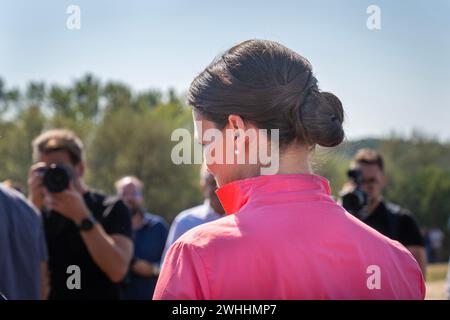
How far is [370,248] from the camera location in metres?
1.55

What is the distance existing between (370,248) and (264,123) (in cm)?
38

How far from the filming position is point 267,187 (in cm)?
155

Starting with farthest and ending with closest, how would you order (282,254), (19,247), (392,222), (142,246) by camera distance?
1. (142,246)
2. (392,222)
3. (19,247)
4. (282,254)

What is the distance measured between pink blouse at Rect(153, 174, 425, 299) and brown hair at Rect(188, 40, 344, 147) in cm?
12

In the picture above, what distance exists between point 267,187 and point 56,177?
280cm

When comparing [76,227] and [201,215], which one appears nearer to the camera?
[76,227]

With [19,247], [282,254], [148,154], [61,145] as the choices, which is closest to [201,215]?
[61,145]

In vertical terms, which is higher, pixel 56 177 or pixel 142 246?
pixel 56 177

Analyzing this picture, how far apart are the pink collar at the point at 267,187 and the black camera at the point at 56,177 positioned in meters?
2.65

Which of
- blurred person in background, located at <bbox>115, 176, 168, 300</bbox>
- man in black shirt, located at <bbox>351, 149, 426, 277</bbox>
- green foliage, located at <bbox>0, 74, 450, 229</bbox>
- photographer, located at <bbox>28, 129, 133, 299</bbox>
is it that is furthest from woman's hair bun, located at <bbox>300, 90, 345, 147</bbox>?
green foliage, located at <bbox>0, 74, 450, 229</bbox>

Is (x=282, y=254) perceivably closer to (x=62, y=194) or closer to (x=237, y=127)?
(x=237, y=127)
